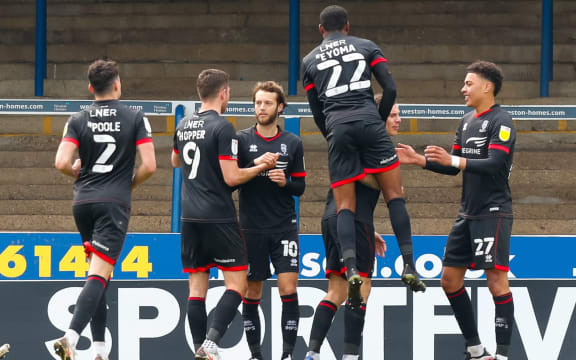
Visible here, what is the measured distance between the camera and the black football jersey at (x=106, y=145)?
6793 mm

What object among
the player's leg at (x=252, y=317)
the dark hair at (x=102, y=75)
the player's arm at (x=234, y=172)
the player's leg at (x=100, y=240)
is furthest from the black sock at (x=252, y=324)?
the dark hair at (x=102, y=75)

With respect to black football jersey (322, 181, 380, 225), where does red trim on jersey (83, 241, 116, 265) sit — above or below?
below

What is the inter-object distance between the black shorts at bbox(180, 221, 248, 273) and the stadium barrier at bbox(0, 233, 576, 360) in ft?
4.57

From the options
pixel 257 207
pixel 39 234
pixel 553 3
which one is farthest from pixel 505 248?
pixel 553 3

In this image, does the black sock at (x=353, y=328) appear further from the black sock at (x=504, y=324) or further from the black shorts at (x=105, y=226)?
the black shorts at (x=105, y=226)

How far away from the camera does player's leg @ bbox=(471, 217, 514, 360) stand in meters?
7.32

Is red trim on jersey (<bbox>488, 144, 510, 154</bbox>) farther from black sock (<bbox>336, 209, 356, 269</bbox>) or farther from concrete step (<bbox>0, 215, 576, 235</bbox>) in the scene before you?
concrete step (<bbox>0, 215, 576, 235</bbox>)

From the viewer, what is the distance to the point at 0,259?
843cm

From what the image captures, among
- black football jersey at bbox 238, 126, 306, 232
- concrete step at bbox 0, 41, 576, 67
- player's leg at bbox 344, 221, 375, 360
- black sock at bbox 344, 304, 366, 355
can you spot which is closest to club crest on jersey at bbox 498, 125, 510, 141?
player's leg at bbox 344, 221, 375, 360

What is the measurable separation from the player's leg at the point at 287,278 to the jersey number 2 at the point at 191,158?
2.87ft

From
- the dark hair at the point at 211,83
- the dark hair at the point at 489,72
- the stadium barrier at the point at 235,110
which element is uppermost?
the dark hair at the point at 489,72

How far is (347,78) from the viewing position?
6.97 m

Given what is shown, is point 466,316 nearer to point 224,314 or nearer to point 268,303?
point 268,303

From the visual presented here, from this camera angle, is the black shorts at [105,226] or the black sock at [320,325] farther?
the black sock at [320,325]
